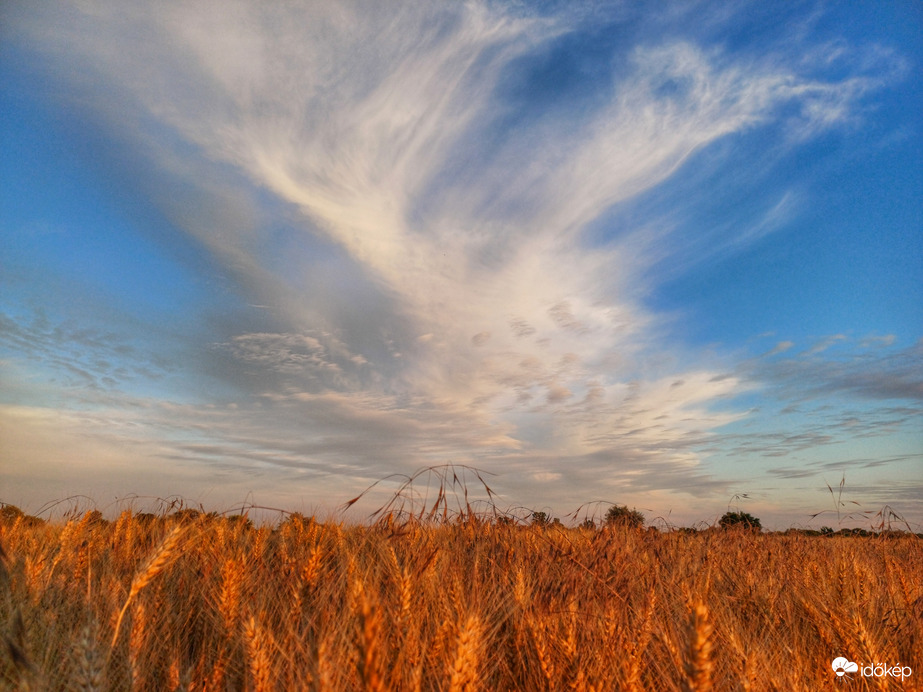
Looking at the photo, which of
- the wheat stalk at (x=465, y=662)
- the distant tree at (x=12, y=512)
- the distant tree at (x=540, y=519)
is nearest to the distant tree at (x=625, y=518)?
the distant tree at (x=540, y=519)

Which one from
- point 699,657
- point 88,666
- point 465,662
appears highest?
point 699,657

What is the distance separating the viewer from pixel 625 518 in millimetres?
7738

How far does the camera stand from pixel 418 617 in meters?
2.45

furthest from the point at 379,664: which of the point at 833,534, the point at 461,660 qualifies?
the point at 833,534

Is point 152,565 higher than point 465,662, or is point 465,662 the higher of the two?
point 152,565

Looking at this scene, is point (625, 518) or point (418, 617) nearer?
point (418, 617)

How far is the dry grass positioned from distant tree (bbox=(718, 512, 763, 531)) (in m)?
3.12

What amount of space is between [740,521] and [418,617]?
319 inches

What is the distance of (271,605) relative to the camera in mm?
3232

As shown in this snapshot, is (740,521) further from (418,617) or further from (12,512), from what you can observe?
(12,512)

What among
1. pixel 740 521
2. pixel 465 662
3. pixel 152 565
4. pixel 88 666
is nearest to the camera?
pixel 465 662

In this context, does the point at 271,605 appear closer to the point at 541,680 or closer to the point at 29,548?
the point at 541,680

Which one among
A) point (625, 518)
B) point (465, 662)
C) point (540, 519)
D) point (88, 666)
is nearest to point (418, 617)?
point (465, 662)

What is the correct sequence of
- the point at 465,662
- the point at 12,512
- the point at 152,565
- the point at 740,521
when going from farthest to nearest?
the point at 740,521
the point at 12,512
the point at 152,565
the point at 465,662
